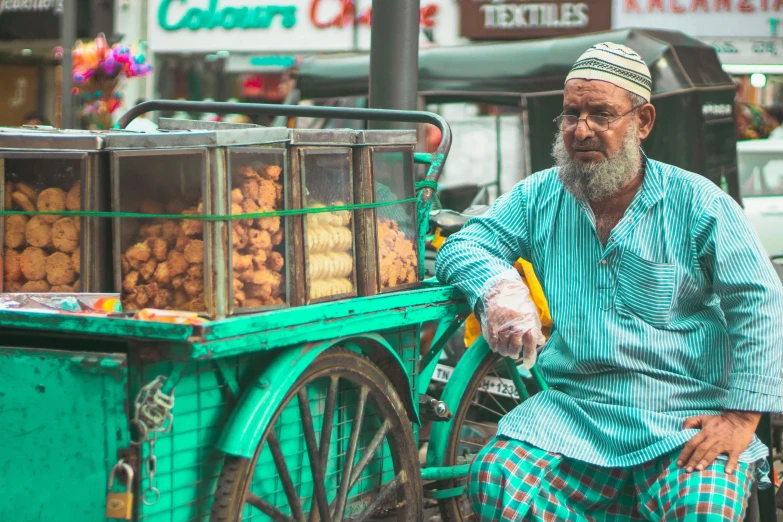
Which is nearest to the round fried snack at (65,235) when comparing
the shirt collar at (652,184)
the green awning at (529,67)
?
the shirt collar at (652,184)

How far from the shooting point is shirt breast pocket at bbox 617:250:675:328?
2.62 m

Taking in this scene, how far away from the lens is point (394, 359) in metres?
2.79

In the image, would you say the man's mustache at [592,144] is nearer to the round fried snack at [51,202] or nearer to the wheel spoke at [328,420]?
the wheel spoke at [328,420]

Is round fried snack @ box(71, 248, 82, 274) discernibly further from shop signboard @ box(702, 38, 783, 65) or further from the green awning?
shop signboard @ box(702, 38, 783, 65)

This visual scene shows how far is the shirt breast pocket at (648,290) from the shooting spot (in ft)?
8.61

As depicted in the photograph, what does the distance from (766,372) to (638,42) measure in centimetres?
518

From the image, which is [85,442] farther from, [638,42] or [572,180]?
[638,42]

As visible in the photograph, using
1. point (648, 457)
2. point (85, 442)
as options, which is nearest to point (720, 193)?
point (648, 457)

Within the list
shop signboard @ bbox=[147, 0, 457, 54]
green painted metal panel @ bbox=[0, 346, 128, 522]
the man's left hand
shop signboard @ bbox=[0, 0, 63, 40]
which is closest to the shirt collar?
the man's left hand

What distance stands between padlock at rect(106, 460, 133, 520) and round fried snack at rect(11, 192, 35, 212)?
28.2 inches

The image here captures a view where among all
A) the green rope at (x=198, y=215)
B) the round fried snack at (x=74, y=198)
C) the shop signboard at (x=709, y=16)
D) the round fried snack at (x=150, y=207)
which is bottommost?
the green rope at (x=198, y=215)

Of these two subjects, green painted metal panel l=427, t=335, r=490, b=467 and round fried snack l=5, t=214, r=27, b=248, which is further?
green painted metal panel l=427, t=335, r=490, b=467

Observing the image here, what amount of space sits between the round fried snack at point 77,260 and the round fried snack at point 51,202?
0.33 feet

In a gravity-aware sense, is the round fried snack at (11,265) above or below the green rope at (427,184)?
below
